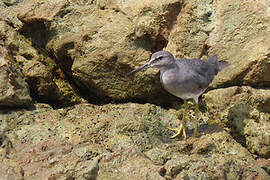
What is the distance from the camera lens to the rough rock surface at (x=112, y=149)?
14.8ft

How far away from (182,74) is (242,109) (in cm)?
113

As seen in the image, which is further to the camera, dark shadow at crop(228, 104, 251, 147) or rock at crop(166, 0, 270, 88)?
rock at crop(166, 0, 270, 88)

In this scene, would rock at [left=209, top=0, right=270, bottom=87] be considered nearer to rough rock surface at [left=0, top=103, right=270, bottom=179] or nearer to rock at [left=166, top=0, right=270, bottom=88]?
rock at [left=166, top=0, right=270, bottom=88]

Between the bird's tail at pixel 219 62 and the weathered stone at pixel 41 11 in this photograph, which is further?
the weathered stone at pixel 41 11

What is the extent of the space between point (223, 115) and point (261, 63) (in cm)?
101

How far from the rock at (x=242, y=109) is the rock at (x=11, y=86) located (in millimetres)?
2905

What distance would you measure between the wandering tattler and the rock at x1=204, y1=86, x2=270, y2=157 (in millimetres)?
350

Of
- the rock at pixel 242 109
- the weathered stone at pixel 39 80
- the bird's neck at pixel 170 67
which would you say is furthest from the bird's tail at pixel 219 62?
the weathered stone at pixel 39 80

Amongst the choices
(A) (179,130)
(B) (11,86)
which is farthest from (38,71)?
(A) (179,130)

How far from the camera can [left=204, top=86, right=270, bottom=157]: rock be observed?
18.9 ft

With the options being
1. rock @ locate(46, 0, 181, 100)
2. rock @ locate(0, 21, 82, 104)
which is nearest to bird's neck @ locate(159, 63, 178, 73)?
rock @ locate(46, 0, 181, 100)

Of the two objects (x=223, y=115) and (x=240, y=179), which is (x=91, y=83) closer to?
(x=223, y=115)

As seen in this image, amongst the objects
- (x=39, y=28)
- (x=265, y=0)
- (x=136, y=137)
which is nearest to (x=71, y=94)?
(x=39, y=28)

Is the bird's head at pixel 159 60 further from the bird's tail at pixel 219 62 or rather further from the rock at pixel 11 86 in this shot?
the rock at pixel 11 86
